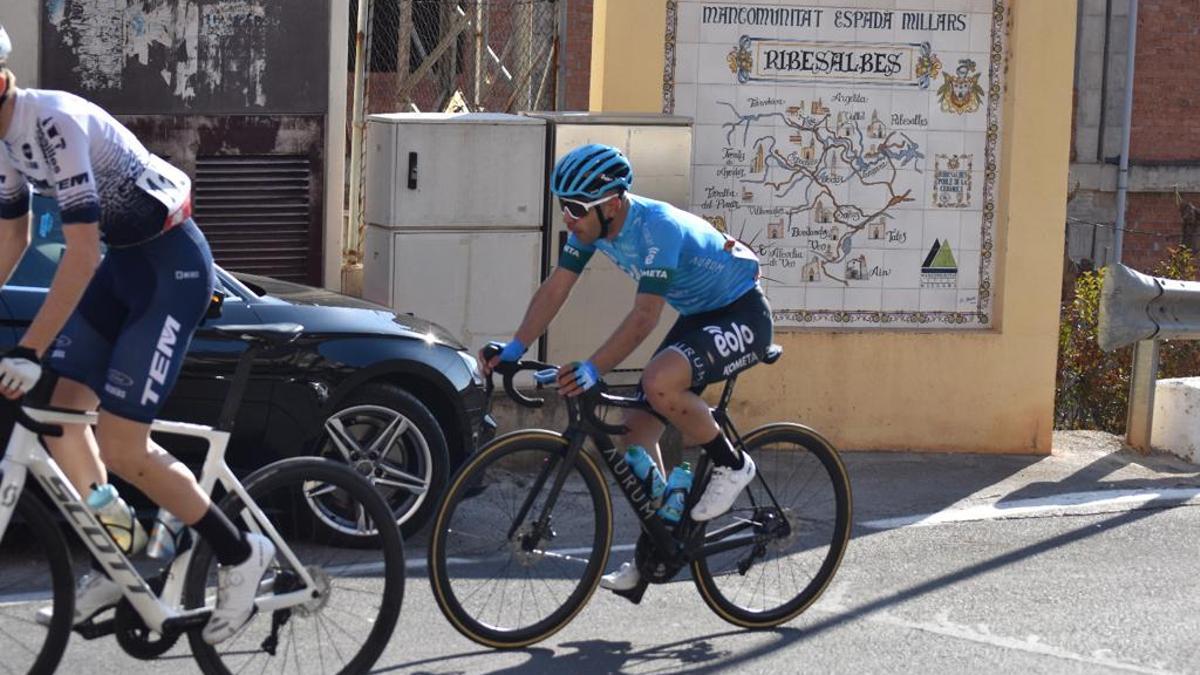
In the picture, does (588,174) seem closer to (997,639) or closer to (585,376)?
(585,376)

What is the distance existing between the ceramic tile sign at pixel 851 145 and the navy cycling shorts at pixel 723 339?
3.84 metres

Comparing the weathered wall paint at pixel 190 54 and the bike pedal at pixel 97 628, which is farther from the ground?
the weathered wall paint at pixel 190 54

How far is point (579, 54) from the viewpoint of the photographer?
19.8m

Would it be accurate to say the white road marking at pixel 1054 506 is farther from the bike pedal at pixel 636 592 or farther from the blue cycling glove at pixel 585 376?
the blue cycling glove at pixel 585 376

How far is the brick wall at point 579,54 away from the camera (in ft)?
63.8

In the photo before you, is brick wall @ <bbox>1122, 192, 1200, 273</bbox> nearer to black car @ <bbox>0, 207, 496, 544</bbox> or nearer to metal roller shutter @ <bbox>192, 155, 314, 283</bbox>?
metal roller shutter @ <bbox>192, 155, 314, 283</bbox>

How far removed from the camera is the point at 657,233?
594 cm

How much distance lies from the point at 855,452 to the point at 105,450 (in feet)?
19.6

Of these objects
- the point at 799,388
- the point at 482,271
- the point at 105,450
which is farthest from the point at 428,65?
the point at 105,450

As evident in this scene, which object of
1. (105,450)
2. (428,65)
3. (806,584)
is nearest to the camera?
(105,450)

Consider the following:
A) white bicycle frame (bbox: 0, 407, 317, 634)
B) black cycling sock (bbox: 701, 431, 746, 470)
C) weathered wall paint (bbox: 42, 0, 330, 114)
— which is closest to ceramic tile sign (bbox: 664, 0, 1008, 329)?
weathered wall paint (bbox: 42, 0, 330, 114)

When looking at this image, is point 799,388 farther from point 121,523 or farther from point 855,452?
point 121,523

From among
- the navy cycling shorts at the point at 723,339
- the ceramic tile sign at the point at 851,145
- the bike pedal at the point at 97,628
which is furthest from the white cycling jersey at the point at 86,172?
the ceramic tile sign at the point at 851,145

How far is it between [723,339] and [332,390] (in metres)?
1.96
